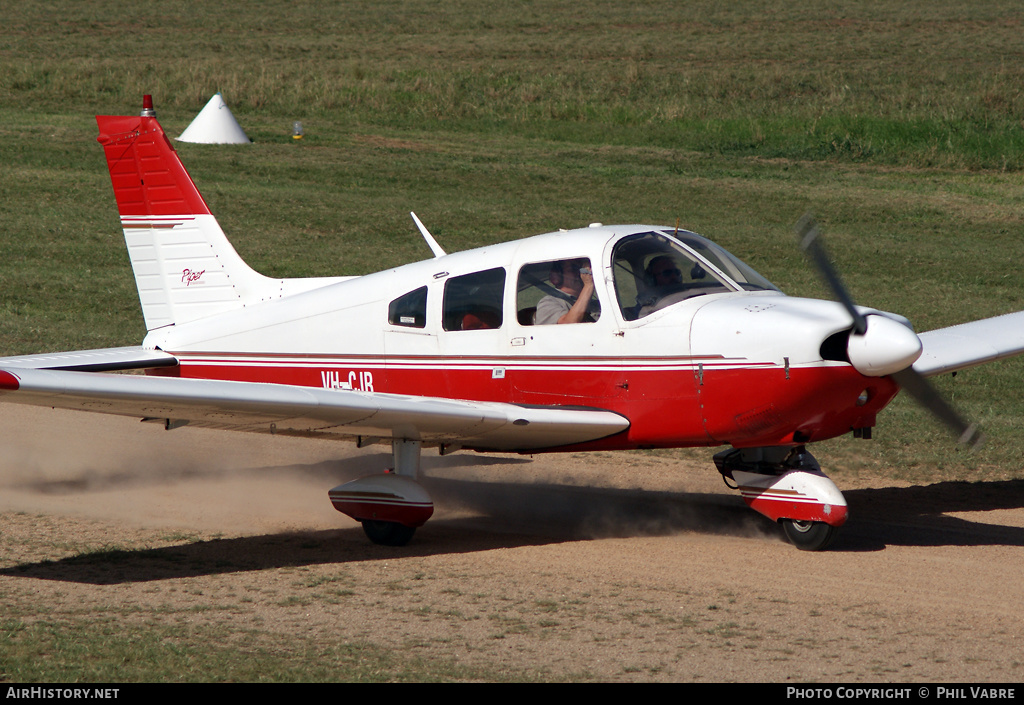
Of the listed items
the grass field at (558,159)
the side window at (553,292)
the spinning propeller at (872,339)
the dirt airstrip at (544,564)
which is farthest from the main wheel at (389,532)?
the grass field at (558,159)

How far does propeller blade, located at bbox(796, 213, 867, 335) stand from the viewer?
7.77m

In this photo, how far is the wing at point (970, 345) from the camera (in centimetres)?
994

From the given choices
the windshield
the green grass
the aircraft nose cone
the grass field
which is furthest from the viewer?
Result: the green grass

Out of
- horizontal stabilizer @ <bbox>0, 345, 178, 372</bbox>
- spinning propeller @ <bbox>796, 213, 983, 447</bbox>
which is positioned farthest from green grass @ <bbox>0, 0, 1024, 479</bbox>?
horizontal stabilizer @ <bbox>0, 345, 178, 372</bbox>

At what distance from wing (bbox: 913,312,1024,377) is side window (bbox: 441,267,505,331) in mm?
3580

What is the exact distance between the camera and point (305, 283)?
1119cm

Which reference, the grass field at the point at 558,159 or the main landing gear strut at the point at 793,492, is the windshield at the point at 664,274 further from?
the grass field at the point at 558,159

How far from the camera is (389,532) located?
932cm

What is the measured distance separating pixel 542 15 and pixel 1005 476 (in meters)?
52.1

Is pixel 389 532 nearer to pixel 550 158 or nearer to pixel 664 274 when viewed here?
pixel 664 274

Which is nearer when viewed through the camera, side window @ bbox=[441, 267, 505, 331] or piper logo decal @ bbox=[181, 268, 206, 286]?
side window @ bbox=[441, 267, 505, 331]

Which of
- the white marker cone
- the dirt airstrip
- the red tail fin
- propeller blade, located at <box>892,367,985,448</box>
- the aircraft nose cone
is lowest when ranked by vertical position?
the dirt airstrip

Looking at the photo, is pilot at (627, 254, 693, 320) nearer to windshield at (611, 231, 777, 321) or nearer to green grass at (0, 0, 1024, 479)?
windshield at (611, 231, 777, 321)

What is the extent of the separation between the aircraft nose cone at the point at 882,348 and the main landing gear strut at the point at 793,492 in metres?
1.22
